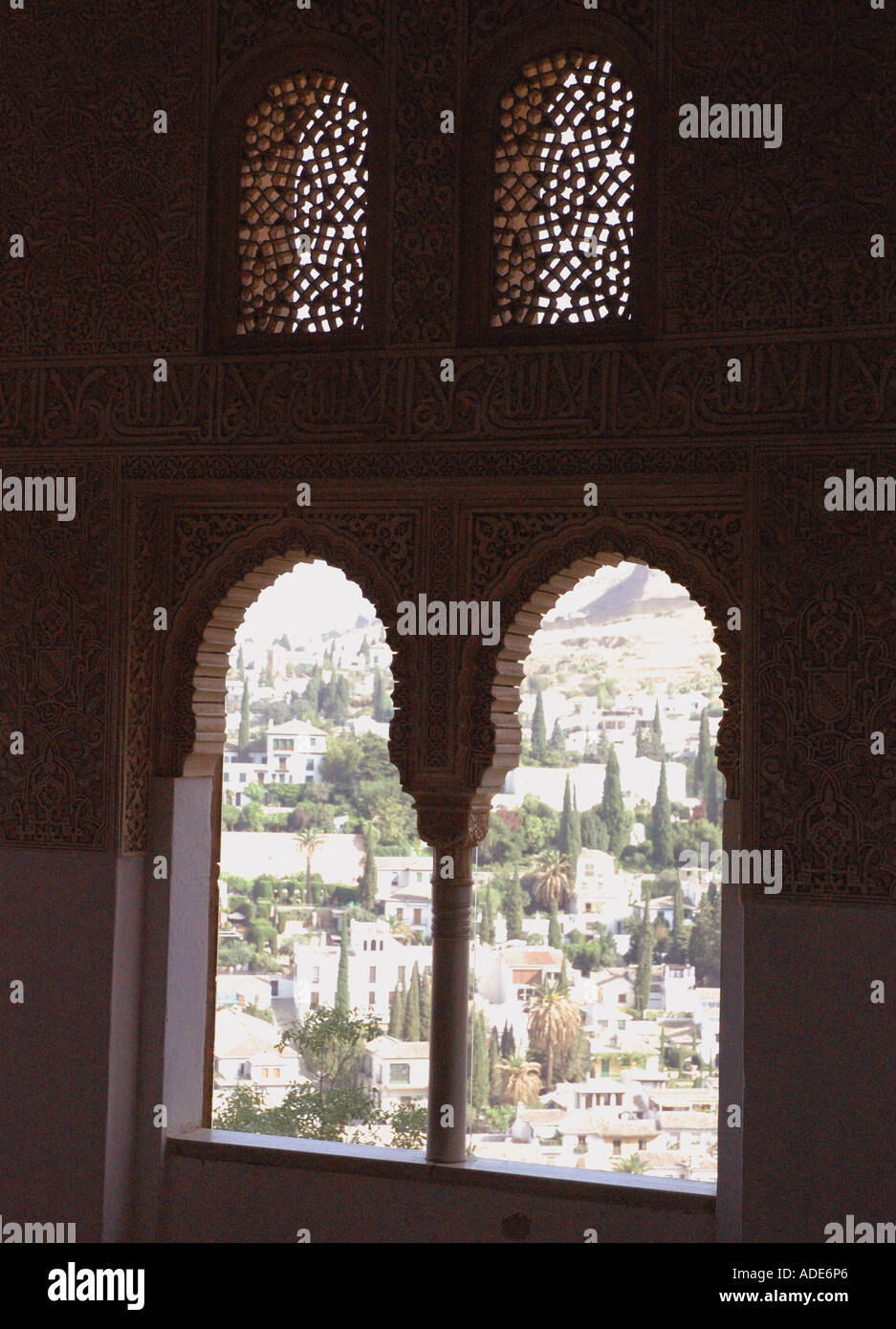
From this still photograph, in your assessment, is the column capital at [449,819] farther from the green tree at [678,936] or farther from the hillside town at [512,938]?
the green tree at [678,936]

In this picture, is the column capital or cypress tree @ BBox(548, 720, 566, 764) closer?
the column capital

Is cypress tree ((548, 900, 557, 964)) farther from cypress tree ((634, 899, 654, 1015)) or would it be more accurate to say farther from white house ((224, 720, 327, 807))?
white house ((224, 720, 327, 807))

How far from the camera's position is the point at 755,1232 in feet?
14.1

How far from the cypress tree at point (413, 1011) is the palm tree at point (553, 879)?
0.56m

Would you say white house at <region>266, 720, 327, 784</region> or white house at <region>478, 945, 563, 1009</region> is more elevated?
white house at <region>266, 720, 327, 784</region>

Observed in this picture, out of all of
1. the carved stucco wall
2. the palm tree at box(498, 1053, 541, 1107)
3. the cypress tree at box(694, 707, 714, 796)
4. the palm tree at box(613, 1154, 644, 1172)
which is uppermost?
the carved stucco wall

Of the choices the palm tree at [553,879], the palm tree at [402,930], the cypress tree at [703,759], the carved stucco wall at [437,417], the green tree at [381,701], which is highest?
the carved stucco wall at [437,417]

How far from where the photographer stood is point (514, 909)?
588cm

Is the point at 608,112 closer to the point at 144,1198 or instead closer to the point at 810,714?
the point at 810,714

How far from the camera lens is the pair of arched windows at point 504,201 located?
469cm

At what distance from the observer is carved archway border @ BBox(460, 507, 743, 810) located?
449 cm

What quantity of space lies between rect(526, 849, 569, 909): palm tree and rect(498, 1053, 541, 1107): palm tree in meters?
0.60

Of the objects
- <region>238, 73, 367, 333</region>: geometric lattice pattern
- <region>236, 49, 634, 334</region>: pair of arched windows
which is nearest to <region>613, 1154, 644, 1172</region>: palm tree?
<region>236, 49, 634, 334</region>: pair of arched windows

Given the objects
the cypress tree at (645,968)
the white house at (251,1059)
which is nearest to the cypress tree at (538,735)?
the cypress tree at (645,968)
